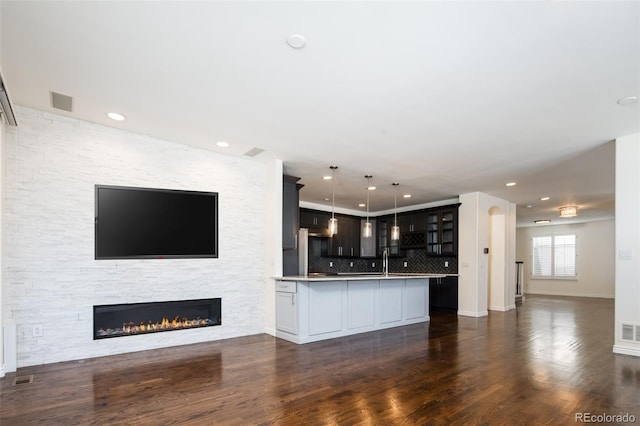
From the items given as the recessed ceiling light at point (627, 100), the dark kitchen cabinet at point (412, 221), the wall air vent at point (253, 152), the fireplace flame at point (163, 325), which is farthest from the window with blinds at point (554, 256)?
the fireplace flame at point (163, 325)

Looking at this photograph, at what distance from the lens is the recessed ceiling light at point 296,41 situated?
2430mm

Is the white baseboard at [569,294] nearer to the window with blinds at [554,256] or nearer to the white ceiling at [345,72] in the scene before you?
the window with blinds at [554,256]

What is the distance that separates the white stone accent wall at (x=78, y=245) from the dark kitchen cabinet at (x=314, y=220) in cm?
388

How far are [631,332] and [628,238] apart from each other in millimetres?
1169

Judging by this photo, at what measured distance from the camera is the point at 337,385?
10.8 feet

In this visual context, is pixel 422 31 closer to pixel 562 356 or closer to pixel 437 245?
pixel 562 356

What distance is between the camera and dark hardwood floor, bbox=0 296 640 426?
2668 mm

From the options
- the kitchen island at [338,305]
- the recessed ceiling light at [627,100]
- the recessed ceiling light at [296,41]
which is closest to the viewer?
the recessed ceiling light at [296,41]

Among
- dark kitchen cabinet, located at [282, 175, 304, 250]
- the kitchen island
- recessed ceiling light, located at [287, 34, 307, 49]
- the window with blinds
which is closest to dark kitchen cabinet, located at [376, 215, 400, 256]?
the kitchen island

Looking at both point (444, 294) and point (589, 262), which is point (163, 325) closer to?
point (444, 294)

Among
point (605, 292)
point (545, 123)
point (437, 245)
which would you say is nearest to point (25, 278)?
point (545, 123)

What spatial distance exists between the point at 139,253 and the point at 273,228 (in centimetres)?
190

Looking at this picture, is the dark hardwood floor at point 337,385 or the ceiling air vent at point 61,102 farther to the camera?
the ceiling air vent at point 61,102

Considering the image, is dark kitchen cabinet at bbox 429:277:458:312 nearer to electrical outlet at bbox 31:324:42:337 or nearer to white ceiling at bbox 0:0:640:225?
white ceiling at bbox 0:0:640:225
